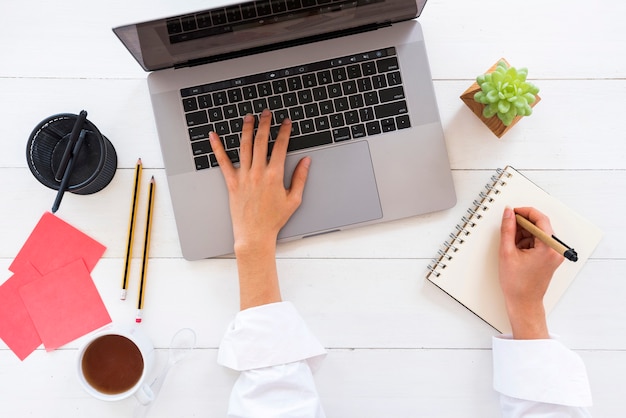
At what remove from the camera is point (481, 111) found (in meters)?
0.79

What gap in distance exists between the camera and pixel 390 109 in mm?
761

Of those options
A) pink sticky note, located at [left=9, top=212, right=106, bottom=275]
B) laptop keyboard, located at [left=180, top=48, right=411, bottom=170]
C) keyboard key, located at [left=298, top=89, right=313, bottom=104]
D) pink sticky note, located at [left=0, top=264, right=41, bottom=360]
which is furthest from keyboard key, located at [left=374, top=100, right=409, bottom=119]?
pink sticky note, located at [left=0, top=264, right=41, bottom=360]

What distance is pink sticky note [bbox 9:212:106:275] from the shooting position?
0.81 meters

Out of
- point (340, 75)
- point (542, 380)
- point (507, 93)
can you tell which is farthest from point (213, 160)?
point (542, 380)

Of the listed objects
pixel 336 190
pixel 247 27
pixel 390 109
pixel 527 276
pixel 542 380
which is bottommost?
pixel 542 380

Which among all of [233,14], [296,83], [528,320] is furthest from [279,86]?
[528,320]

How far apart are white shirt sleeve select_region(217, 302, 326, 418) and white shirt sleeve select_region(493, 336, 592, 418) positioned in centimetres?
28

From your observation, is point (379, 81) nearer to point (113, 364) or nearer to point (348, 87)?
point (348, 87)

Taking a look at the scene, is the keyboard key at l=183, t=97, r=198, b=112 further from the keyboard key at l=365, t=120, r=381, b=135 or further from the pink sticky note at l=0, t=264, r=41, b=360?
the pink sticky note at l=0, t=264, r=41, b=360

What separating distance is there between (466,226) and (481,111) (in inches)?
7.2

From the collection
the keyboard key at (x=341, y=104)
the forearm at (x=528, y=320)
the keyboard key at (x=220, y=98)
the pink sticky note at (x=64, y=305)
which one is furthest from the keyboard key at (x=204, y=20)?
the forearm at (x=528, y=320)

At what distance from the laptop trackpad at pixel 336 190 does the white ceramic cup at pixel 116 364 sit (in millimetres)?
282

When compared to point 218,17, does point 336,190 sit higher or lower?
lower

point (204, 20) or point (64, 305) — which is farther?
point (64, 305)
